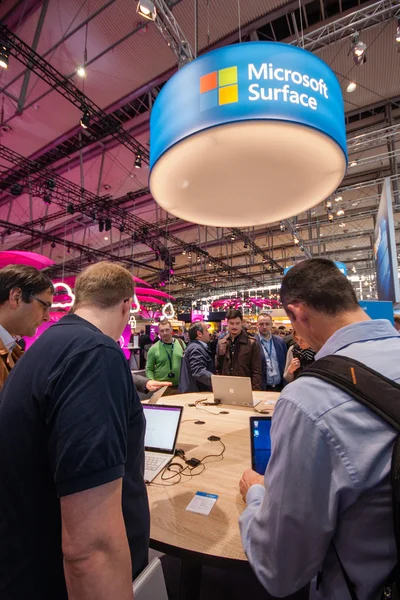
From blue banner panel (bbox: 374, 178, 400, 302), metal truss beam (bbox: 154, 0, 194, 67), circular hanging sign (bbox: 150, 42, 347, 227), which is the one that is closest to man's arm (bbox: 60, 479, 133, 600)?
circular hanging sign (bbox: 150, 42, 347, 227)

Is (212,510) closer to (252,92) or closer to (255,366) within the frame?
(252,92)

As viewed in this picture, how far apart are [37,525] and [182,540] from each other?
0.58 m

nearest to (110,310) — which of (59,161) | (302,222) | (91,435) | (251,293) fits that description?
(91,435)

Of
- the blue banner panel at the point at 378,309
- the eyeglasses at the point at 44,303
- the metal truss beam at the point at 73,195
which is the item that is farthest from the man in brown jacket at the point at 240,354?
the metal truss beam at the point at 73,195

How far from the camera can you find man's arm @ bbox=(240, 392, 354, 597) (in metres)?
0.66

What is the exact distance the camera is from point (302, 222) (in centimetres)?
1203

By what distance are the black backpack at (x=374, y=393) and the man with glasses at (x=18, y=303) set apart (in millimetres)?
1734

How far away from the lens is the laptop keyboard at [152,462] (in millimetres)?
1579

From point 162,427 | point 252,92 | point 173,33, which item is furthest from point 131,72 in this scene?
point 162,427

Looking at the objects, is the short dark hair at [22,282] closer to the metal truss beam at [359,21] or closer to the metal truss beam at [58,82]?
the metal truss beam at [58,82]

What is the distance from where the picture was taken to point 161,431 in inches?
70.2

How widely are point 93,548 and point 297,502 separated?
1.57 feet

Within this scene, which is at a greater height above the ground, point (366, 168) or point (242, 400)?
point (366, 168)

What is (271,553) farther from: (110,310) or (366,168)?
(366,168)
